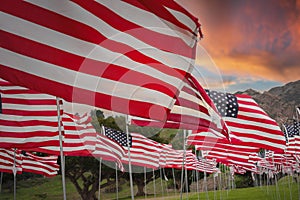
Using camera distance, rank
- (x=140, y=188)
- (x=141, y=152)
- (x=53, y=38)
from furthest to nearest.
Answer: (x=140, y=188) → (x=141, y=152) → (x=53, y=38)

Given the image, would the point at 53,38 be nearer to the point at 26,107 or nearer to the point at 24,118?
the point at 26,107

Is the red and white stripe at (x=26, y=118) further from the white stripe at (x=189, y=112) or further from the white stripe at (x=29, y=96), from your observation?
the white stripe at (x=189, y=112)

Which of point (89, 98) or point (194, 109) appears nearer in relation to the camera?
point (89, 98)

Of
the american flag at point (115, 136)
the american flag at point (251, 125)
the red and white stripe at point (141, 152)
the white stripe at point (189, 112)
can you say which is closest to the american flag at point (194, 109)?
the white stripe at point (189, 112)

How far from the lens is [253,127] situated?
10.9 metres

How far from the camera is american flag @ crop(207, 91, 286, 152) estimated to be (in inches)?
419

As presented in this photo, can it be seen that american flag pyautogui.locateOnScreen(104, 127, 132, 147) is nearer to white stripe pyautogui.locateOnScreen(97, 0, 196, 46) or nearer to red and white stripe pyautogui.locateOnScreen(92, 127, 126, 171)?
red and white stripe pyautogui.locateOnScreen(92, 127, 126, 171)

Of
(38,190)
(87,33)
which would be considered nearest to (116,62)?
(87,33)

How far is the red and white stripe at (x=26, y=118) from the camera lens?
7.91m

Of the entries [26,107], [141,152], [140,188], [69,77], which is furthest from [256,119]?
[140,188]

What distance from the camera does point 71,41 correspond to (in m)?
3.60

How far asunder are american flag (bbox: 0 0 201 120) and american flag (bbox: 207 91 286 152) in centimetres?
668

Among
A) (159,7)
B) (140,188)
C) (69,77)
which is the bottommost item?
(140,188)

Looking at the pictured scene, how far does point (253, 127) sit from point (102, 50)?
25.5 feet
